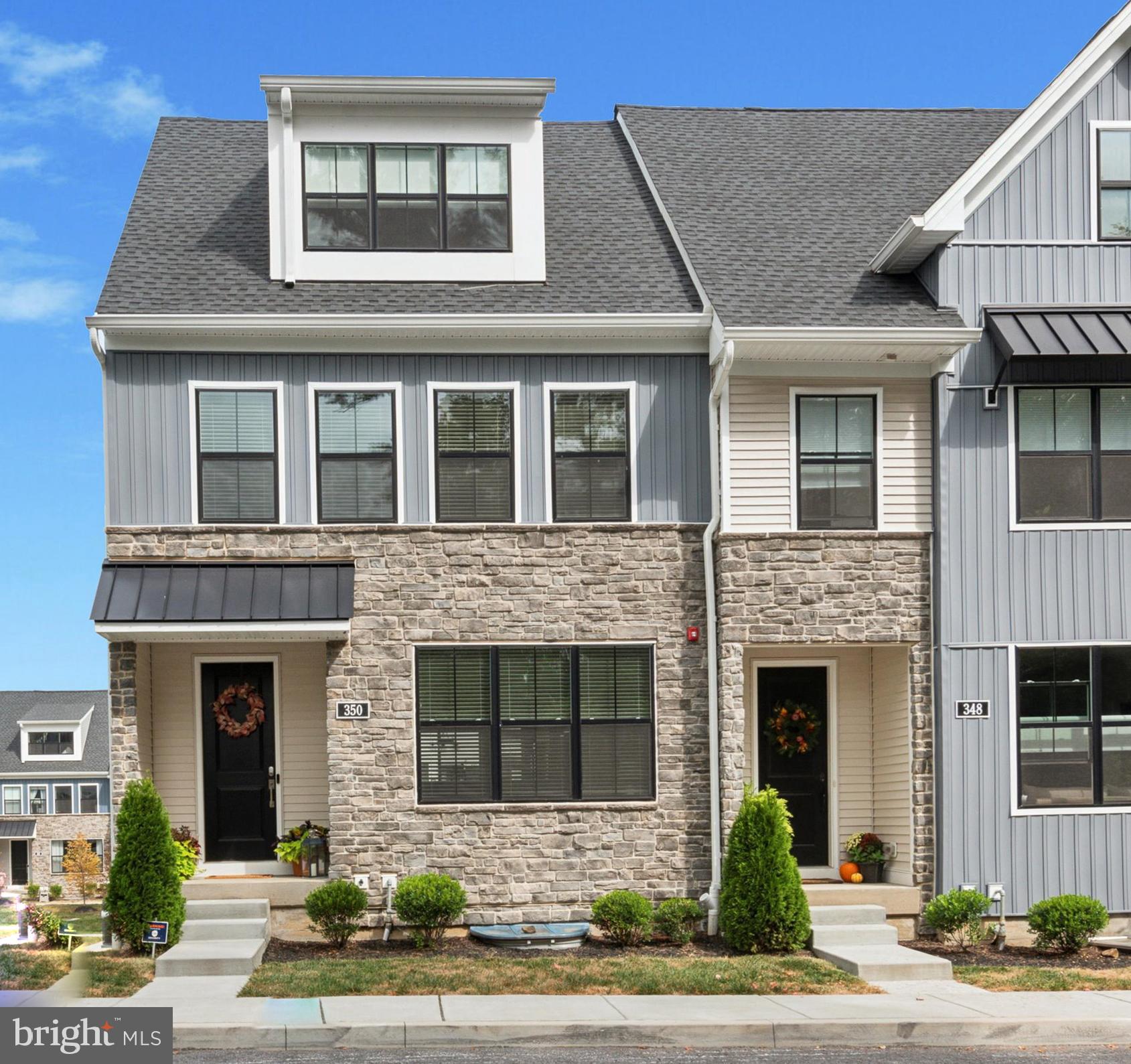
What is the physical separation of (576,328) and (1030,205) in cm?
501

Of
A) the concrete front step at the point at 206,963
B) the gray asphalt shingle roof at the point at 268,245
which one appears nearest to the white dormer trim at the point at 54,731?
the gray asphalt shingle roof at the point at 268,245

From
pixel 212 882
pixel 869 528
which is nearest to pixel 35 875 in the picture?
pixel 212 882

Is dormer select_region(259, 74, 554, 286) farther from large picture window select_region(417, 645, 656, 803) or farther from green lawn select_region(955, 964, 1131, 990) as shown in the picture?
green lawn select_region(955, 964, 1131, 990)

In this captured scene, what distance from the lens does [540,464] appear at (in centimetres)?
1506

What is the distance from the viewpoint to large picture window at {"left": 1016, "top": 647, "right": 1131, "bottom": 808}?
14.6 meters

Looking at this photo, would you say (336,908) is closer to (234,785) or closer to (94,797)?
(234,785)

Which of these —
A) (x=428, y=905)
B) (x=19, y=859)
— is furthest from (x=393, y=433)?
(x=19, y=859)

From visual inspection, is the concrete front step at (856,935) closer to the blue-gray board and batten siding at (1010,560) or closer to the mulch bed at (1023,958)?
the mulch bed at (1023,958)

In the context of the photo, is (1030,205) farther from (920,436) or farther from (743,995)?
(743,995)

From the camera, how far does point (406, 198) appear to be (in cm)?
1571

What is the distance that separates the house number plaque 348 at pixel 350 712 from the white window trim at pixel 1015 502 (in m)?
7.02

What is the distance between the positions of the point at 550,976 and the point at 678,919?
2.34 meters

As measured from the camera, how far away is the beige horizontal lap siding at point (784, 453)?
48.6 ft

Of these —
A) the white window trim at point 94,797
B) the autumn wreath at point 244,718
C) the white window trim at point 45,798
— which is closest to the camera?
the autumn wreath at point 244,718
